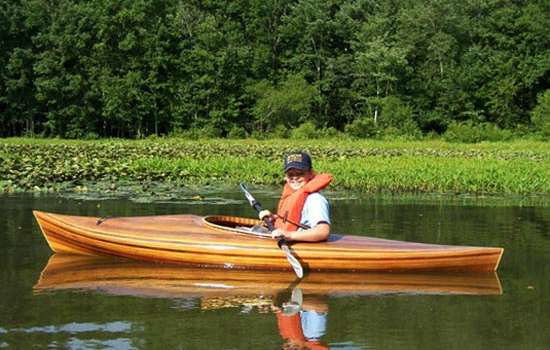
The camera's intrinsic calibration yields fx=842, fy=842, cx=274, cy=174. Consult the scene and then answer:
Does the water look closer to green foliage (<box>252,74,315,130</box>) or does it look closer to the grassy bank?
the grassy bank

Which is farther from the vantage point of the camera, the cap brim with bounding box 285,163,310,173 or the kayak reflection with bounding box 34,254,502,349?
the cap brim with bounding box 285,163,310,173

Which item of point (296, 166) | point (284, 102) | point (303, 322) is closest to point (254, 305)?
point (303, 322)

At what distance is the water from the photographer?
5.49 meters

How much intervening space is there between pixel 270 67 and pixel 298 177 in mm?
38986

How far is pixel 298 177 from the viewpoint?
7.66 m

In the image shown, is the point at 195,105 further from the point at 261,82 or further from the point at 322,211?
the point at 322,211

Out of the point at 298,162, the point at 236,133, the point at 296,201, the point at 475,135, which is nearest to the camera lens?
the point at 298,162

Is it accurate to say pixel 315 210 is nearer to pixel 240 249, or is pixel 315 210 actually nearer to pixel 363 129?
pixel 240 249

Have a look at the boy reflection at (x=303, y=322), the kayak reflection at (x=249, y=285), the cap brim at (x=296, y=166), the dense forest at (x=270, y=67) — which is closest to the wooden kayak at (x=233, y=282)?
the kayak reflection at (x=249, y=285)

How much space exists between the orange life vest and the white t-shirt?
5 cm

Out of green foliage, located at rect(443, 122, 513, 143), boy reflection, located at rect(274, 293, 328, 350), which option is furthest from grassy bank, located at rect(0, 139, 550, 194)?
green foliage, located at rect(443, 122, 513, 143)

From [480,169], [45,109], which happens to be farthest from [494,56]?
[480,169]

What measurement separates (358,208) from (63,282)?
604 cm

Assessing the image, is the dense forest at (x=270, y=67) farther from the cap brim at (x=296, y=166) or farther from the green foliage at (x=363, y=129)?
the cap brim at (x=296, y=166)
